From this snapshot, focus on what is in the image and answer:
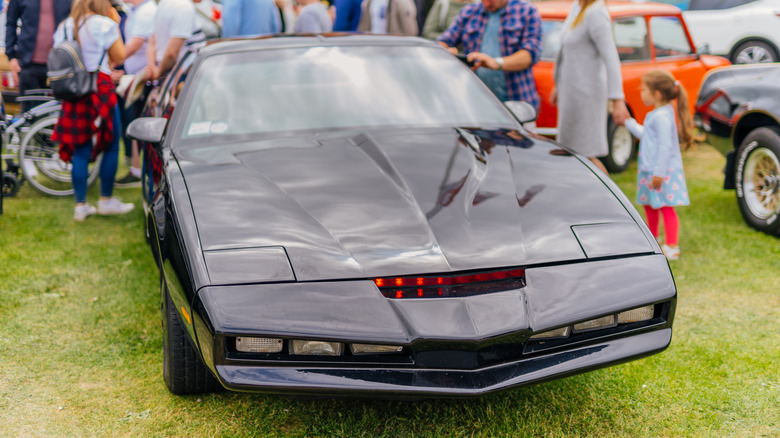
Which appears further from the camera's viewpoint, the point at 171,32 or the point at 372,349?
the point at 171,32

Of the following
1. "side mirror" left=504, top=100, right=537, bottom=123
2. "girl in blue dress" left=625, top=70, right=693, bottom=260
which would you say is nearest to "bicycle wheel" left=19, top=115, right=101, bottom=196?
"side mirror" left=504, top=100, right=537, bottom=123

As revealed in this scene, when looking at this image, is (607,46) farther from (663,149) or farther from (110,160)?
(110,160)

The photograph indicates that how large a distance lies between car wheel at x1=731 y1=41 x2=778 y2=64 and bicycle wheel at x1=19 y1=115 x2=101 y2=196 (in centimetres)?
1005

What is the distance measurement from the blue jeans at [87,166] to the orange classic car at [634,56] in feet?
12.5

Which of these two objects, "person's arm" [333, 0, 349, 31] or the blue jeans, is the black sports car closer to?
the blue jeans

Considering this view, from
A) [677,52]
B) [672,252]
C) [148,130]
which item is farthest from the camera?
[677,52]

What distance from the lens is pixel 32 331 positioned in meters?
3.78

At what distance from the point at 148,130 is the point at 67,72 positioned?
2.14 metres

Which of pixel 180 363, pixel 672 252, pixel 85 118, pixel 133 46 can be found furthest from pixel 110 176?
pixel 672 252

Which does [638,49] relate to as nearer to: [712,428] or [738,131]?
[738,131]

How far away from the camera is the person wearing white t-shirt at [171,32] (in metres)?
6.43

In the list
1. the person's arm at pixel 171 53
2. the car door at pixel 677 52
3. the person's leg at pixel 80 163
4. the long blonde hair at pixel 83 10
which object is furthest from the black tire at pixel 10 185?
the car door at pixel 677 52

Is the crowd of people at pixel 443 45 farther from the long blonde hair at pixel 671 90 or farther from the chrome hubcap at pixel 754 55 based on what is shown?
the chrome hubcap at pixel 754 55

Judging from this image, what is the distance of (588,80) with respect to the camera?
199 inches
